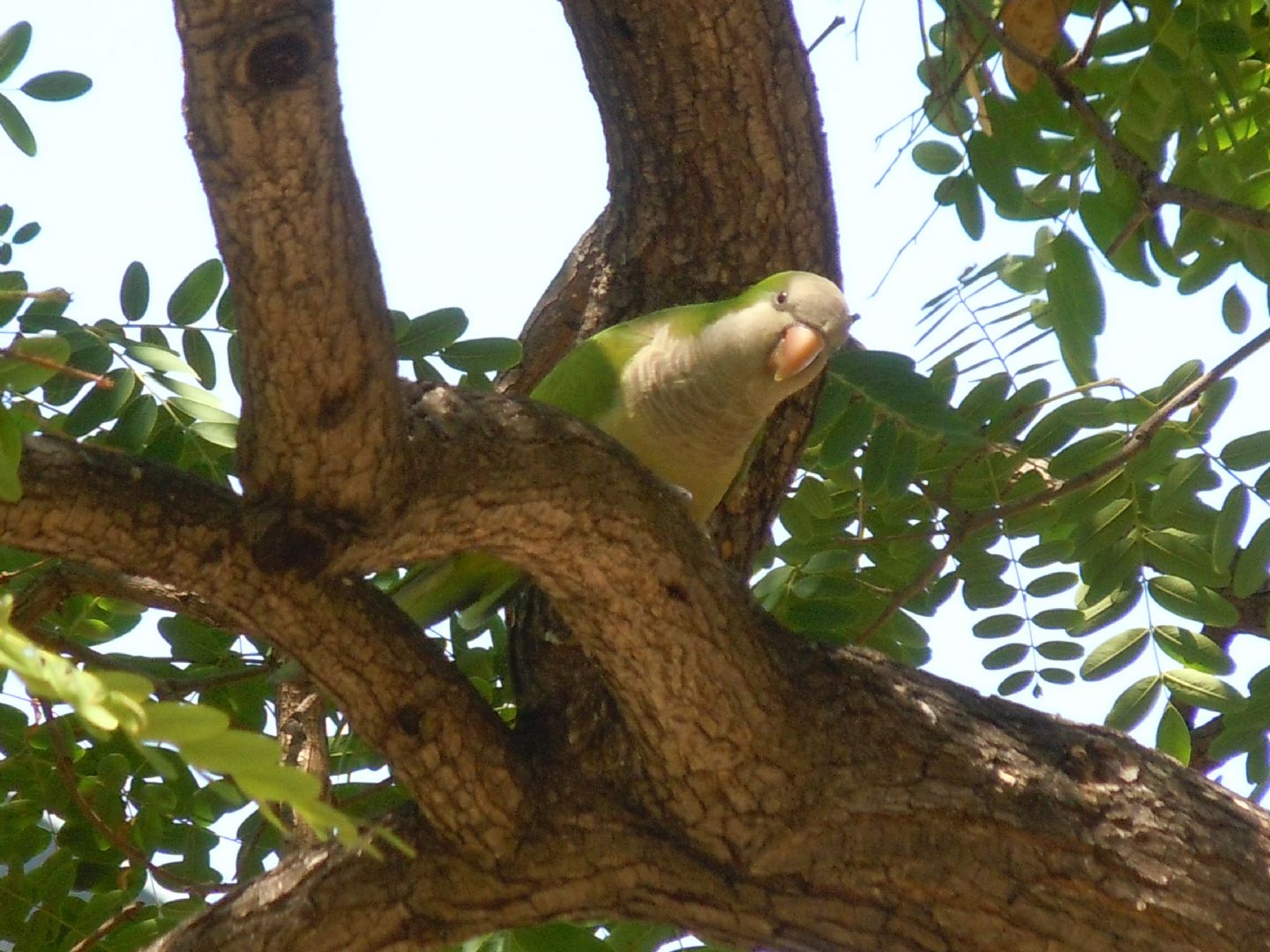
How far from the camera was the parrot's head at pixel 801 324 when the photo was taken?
85.8 inches

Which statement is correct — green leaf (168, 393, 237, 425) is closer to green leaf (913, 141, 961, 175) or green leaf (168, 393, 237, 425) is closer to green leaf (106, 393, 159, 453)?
green leaf (106, 393, 159, 453)

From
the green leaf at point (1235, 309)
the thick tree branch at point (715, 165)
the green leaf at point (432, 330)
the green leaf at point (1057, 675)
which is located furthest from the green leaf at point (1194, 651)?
the green leaf at point (432, 330)

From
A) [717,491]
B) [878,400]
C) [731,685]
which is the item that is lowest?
[731,685]

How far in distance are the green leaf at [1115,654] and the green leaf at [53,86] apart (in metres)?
2.16

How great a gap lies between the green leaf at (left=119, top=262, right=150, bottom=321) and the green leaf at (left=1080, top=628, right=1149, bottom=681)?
189 centimetres

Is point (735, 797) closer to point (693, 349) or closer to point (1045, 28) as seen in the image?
point (693, 349)

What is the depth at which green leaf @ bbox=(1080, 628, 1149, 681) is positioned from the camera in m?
2.41

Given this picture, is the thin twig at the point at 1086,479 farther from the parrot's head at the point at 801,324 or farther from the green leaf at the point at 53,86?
the green leaf at the point at 53,86

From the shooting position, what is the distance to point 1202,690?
233 centimetres

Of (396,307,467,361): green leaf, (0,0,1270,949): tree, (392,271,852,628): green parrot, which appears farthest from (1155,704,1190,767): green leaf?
(396,307,467,361): green leaf

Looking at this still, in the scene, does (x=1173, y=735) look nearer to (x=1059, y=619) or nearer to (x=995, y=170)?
(x=1059, y=619)

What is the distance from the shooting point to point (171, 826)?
8.47 ft

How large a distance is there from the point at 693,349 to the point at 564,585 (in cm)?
57

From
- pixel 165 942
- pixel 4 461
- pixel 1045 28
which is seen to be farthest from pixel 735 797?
pixel 1045 28
